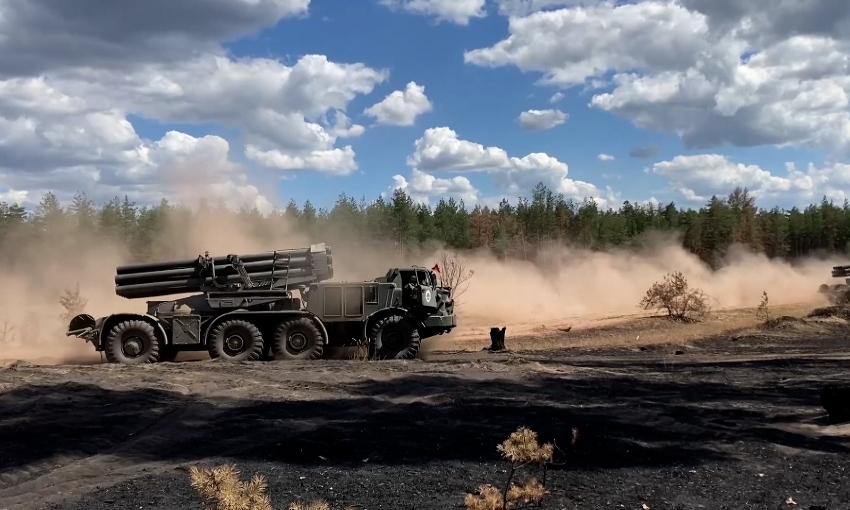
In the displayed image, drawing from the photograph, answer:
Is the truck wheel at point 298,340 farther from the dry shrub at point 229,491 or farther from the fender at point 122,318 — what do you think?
the dry shrub at point 229,491

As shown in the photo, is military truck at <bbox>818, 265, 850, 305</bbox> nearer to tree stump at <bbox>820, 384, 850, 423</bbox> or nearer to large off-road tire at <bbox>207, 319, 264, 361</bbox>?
large off-road tire at <bbox>207, 319, 264, 361</bbox>

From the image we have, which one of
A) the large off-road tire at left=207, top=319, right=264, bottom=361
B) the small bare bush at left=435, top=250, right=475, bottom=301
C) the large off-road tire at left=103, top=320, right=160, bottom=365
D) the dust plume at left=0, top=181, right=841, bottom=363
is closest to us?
the large off-road tire at left=103, top=320, right=160, bottom=365

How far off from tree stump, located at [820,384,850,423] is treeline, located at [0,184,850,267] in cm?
3430

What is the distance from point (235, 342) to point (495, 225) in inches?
1950

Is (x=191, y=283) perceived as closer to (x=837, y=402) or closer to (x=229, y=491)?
(x=837, y=402)

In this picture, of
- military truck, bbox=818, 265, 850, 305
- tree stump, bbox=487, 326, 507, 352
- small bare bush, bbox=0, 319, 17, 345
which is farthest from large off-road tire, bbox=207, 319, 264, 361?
military truck, bbox=818, 265, 850, 305

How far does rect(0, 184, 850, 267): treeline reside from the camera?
48.5m

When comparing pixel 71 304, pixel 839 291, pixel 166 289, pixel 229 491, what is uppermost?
pixel 166 289

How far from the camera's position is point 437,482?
7875 mm

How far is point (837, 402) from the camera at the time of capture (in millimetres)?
10352

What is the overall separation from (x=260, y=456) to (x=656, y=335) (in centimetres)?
1982

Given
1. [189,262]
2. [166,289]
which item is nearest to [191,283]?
[189,262]

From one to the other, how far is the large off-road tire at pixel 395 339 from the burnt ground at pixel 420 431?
1504 millimetres

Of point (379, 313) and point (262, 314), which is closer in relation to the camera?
point (262, 314)
